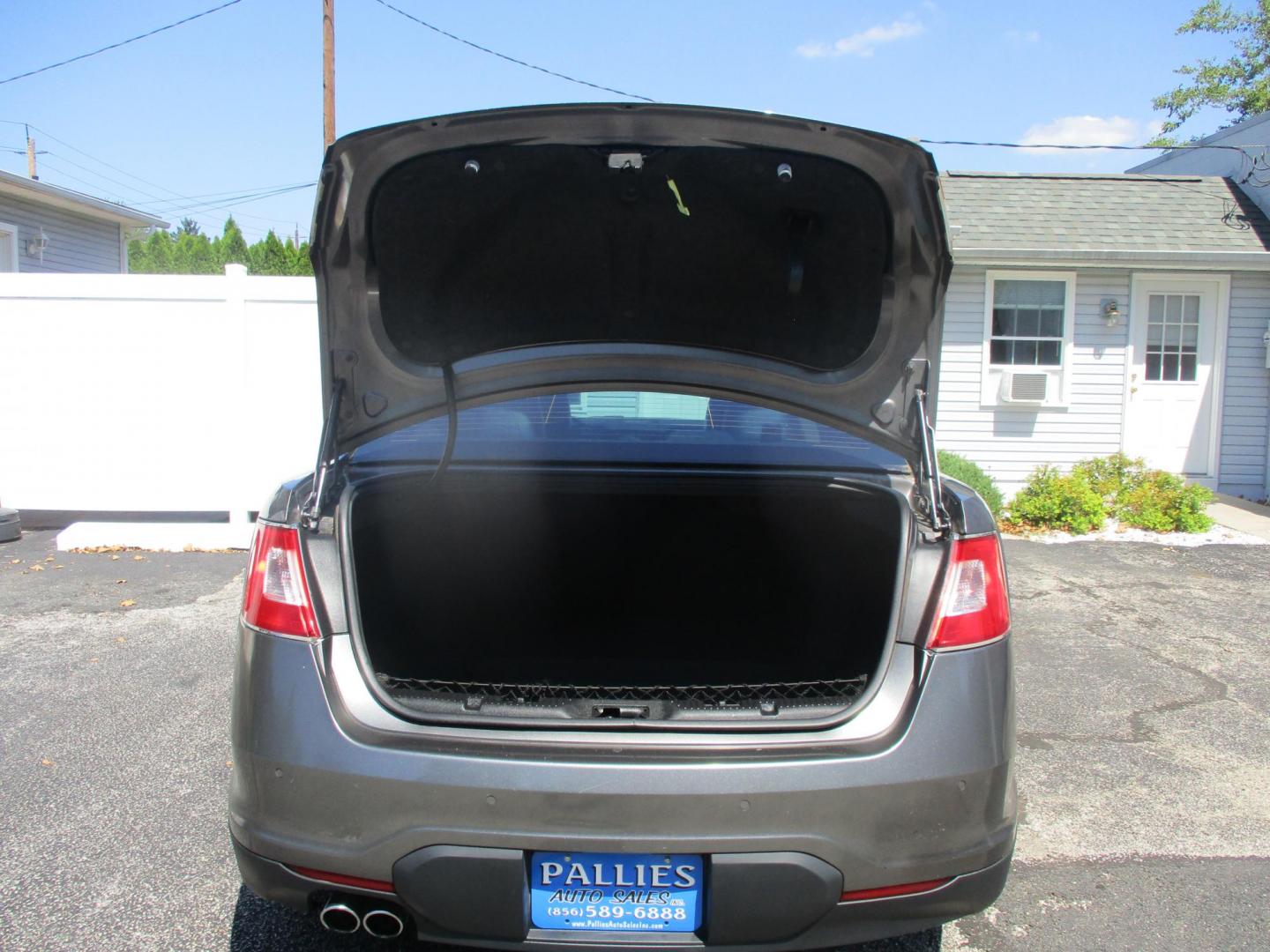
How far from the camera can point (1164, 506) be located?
837cm

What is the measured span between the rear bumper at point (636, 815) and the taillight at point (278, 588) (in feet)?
0.48

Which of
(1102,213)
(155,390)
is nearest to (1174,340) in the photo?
(1102,213)

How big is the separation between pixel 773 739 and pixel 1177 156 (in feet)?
45.7

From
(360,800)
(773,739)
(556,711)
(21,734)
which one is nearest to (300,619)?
(360,800)

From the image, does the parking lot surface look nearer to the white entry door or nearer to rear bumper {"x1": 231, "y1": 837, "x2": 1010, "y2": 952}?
rear bumper {"x1": 231, "y1": 837, "x2": 1010, "y2": 952}

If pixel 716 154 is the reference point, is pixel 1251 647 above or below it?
below

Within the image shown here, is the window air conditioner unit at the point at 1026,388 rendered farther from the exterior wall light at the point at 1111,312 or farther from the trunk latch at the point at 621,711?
the trunk latch at the point at 621,711

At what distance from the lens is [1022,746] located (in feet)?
12.1

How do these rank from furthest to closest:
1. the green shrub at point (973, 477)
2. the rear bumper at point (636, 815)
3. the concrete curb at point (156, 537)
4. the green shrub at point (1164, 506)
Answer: the green shrub at point (973, 477) < the green shrub at point (1164, 506) < the concrete curb at point (156, 537) < the rear bumper at point (636, 815)

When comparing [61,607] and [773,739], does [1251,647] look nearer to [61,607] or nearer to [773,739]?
[773,739]

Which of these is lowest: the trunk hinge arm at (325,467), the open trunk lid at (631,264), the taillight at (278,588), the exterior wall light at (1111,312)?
the taillight at (278,588)

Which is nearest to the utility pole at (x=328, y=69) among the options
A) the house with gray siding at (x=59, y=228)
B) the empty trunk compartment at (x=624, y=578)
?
the house with gray siding at (x=59, y=228)

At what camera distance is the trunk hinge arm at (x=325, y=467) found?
205cm

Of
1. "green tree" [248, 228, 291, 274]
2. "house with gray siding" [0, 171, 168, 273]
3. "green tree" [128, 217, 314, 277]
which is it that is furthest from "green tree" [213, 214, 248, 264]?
"house with gray siding" [0, 171, 168, 273]
